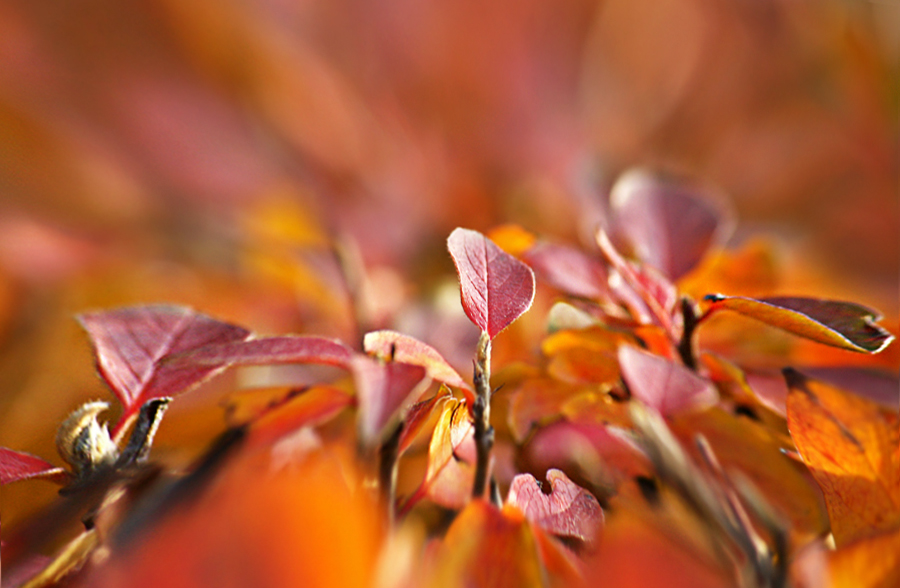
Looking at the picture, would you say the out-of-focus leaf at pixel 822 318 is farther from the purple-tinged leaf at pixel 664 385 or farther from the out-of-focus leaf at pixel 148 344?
the out-of-focus leaf at pixel 148 344

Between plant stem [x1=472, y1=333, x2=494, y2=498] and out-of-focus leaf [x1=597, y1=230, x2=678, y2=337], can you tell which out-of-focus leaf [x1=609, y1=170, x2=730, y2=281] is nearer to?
out-of-focus leaf [x1=597, y1=230, x2=678, y2=337]

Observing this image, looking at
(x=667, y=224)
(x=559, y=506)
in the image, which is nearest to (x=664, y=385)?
(x=559, y=506)

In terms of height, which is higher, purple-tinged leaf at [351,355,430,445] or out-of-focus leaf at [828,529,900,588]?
purple-tinged leaf at [351,355,430,445]

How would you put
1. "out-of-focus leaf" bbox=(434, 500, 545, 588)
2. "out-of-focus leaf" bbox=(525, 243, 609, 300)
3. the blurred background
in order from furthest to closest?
1. the blurred background
2. "out-of-focus leaf" bbox=(525, 243, 609, 300)
3. "out-of-focus leaf" bbox=(434, 500, 545, 588)

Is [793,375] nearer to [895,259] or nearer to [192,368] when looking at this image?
A: [192,368]

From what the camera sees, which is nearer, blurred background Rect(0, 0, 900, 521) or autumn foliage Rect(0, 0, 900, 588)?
autumn foliage Rect(0, 0, 900, 588)

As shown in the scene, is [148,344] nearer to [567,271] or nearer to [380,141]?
[567,271]

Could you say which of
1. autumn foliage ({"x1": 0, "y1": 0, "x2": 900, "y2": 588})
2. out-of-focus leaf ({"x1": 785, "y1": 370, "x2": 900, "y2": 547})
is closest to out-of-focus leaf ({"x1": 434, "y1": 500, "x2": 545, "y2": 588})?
autumn foliage ({"x1": 0, "y1": 0, "x2": 900, "y2": 588})
